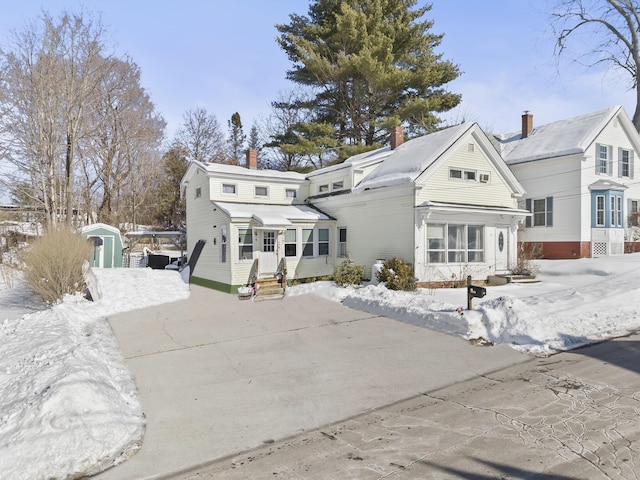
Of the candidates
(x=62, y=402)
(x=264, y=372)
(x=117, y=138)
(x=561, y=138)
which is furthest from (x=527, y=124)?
(x=117, y=138)

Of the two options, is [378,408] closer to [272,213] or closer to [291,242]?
[291,242]

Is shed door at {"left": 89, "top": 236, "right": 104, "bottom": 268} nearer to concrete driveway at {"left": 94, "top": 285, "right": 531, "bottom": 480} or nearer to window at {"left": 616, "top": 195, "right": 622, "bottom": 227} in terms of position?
concrete driveway at {"left": 94, "top": 285, "right": 531, "bottom": 480}

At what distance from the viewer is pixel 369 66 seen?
26.1 m

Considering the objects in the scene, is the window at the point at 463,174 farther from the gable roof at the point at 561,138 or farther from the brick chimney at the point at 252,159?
the brick chimney at the point at 252,159

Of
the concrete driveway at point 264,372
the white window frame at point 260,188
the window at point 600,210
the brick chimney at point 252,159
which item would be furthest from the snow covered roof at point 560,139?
the concrete driveway at point 264,372

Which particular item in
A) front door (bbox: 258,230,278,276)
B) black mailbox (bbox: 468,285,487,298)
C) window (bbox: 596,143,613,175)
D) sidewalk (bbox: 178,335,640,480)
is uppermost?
window (bbox: 596,143,613,175)

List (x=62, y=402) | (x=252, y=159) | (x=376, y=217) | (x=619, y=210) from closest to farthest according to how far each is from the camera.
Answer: (x=62, y=402)
(x=376, y=217)
(x=619, y=210)
(x=252, y=159)

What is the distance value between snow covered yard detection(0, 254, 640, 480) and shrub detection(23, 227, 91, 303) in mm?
636

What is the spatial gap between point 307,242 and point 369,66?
15031 millimetres

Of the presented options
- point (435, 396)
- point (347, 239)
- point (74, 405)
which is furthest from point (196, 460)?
point (347, 239)

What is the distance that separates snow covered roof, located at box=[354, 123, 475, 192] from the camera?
15336 millimetres

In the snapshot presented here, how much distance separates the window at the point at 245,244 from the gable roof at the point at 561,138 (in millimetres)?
16362

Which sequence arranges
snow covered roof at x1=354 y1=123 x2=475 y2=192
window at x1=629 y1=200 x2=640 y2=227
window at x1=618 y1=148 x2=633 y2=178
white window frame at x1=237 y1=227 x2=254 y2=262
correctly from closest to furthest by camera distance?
snow covered roof at x1=354 y1=123 x2=475 y2=192 → white window frame at x1=237 y1=227 x2=254 y2=262 → window at x1=629 y1=200 x2=640 y2=227 → window at x1=618 y1=148 x2=633 y2=178

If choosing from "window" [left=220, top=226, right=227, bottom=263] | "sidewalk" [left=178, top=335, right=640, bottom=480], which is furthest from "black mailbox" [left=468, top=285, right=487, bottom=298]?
"window" [left=220, top=226, right=227, bottom=263]
